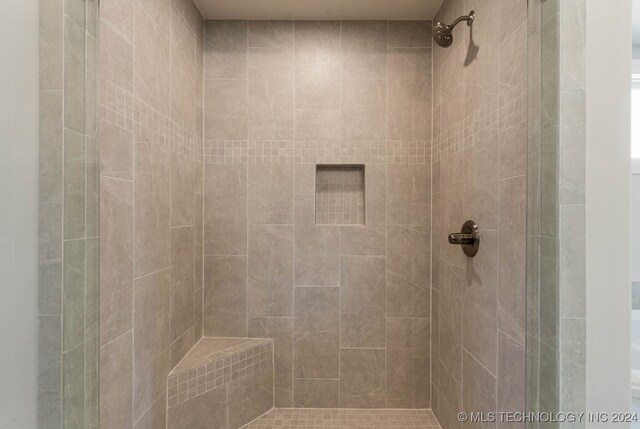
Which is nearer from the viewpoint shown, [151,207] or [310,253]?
[151,207]

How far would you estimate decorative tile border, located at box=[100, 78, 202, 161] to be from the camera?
1129 millimetres

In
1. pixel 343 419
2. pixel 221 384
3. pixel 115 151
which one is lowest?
pixel 343 419

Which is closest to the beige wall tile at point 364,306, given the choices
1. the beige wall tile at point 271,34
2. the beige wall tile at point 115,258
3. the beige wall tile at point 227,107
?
the beige wall tile at point 227,107

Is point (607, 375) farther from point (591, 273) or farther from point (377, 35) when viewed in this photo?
point (377, 35)

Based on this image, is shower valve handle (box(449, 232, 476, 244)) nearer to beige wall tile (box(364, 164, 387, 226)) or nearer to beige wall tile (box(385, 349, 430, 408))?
beige wall tile (box(364, 164, 387, 226))

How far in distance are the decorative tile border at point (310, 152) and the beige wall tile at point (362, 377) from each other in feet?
3.79

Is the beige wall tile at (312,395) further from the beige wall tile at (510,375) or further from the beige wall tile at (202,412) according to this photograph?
the beige wall tile at (510,375)

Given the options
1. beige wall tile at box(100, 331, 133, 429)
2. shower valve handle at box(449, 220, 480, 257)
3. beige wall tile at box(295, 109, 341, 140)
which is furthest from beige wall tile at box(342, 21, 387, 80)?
beige wall tile at box(100, 331, 133, 429)

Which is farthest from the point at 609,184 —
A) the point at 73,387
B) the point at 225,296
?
the point at 225,296

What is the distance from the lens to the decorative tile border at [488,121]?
1.13 meters

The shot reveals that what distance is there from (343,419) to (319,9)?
2322mm

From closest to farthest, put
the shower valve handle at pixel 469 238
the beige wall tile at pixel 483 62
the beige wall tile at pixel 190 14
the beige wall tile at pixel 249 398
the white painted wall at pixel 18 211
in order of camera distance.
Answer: the white painted wall at pixel 18 211 → the beige wall tile at pixel 483 62 → the shower valve handle at pixel 469 238 → the beige wall tile at pixel 190 14 → the beige wall tile at pixel 249 398

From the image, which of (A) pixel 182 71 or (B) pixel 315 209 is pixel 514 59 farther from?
(A) pixel 182 71

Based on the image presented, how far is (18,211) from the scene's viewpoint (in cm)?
62
